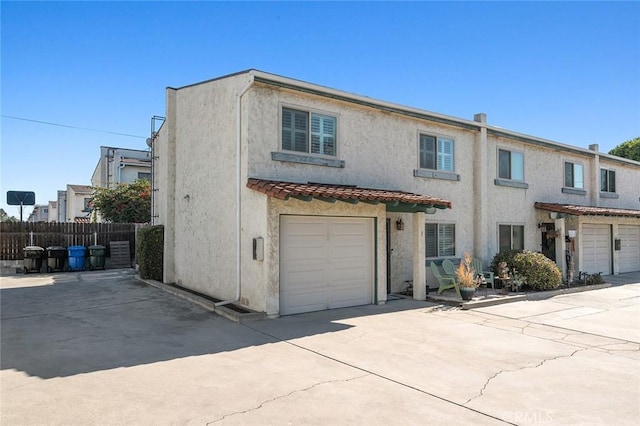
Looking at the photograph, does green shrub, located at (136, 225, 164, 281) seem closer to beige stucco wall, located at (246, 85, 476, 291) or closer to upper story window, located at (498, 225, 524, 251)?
beige stucco wall, located at (246, 85, 476, 291)

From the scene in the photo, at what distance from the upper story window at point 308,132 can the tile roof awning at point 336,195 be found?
3.27 feet

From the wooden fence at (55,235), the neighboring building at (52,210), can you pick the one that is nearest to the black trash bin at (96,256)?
the wooden fence at (55,235)

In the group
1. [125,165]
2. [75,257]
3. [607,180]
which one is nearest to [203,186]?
[75,257]

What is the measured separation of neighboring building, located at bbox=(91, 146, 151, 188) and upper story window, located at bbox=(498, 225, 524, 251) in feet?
77.1

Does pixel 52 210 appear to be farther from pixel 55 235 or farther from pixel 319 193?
pixel 319 193

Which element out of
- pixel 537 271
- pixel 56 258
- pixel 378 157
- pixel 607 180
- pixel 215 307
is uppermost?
pixel 607 180

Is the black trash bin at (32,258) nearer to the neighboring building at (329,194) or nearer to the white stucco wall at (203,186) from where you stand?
the neighboring building at (329,194)

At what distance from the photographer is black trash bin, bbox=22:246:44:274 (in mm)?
16328

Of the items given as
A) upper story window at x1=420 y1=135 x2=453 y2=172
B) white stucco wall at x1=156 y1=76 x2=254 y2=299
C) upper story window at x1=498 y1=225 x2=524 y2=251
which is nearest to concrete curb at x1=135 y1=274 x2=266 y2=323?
white stucco wall at x1=156 y1=76 x2=254 y2=299

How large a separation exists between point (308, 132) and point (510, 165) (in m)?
9.09

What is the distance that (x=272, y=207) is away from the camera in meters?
9.24

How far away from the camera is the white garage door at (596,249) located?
17672 millimetres

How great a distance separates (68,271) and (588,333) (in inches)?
717

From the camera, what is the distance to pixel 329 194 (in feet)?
30.0
